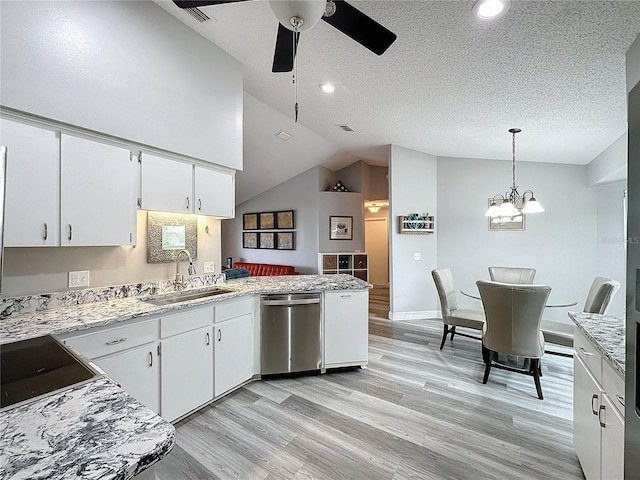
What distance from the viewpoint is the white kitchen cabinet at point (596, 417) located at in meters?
1.25

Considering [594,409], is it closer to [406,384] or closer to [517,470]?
[517,470]

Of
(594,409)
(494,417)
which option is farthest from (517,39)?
(494,417)

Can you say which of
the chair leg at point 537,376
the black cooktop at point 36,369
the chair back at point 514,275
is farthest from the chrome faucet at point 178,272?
the chair back at point 514,275

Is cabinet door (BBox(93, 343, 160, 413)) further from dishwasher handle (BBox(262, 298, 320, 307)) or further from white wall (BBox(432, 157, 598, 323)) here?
white wall (BBox(432, 157, 598, 323))

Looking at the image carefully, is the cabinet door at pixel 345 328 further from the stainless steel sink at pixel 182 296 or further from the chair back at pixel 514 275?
the chair back at pixel 514 275

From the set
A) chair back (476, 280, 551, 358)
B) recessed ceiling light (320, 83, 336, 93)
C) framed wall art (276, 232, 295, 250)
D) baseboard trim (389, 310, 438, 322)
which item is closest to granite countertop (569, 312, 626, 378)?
chair back (476, 280, 551, 358)

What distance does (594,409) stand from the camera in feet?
4.82

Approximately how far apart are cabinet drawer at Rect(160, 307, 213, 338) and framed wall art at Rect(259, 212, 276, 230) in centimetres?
494

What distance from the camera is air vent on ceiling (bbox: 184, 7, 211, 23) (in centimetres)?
243

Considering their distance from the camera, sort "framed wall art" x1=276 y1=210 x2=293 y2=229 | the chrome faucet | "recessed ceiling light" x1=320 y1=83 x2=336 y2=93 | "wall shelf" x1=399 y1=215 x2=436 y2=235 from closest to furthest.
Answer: the chrome faucet, "recessed ceiling light" x1=320 y1=83 x2=336 y2=93, "wall shelf" x1=399 y1=215 x2=436 y2=235, "framed wall art" x1=276 y1=210 x2=293 y2=229

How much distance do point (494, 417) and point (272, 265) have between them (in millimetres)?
5510

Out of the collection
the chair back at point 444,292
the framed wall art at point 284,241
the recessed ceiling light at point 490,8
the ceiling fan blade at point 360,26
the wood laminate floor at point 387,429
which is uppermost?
the recessed ceiling light at point 490,8

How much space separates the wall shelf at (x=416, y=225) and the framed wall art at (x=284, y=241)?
2.90 m

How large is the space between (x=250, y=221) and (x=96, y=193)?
5.55 meters
